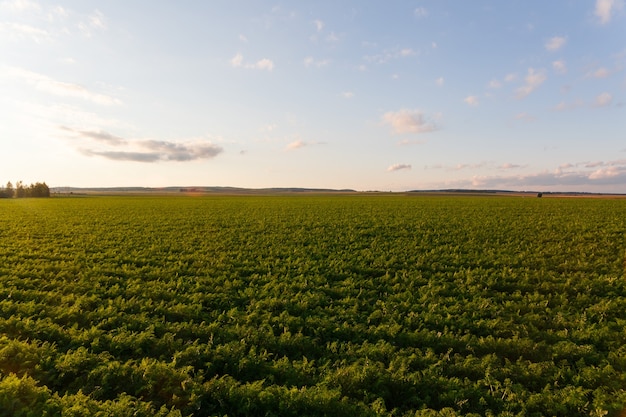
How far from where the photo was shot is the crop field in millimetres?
6340

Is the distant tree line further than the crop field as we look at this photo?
Yes

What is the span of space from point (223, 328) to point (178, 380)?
227 cm

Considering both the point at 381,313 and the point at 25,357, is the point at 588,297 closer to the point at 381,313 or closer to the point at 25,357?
the point at 381,313

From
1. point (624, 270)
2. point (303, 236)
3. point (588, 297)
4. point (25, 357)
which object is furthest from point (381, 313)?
point (303, 236)

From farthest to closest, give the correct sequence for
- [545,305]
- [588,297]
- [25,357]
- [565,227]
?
1. [565,227]
2. [588,297]
3. [545,305]
4. [25,357]

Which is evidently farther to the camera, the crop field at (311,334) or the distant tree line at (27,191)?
the distant tree line at (27,191)

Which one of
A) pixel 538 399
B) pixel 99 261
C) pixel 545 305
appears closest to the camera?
pixel 538 399

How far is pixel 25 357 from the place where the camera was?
7.11 meters

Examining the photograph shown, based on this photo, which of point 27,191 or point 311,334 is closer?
point 311,334

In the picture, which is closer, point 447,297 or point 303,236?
point 447,297

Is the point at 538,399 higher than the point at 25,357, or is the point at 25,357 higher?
the point at 25,357

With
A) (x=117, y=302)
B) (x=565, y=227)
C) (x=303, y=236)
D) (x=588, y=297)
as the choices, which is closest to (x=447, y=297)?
(x=588, y=297)

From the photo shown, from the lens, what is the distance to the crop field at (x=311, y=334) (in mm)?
6340

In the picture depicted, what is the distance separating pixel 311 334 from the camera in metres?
9.01
